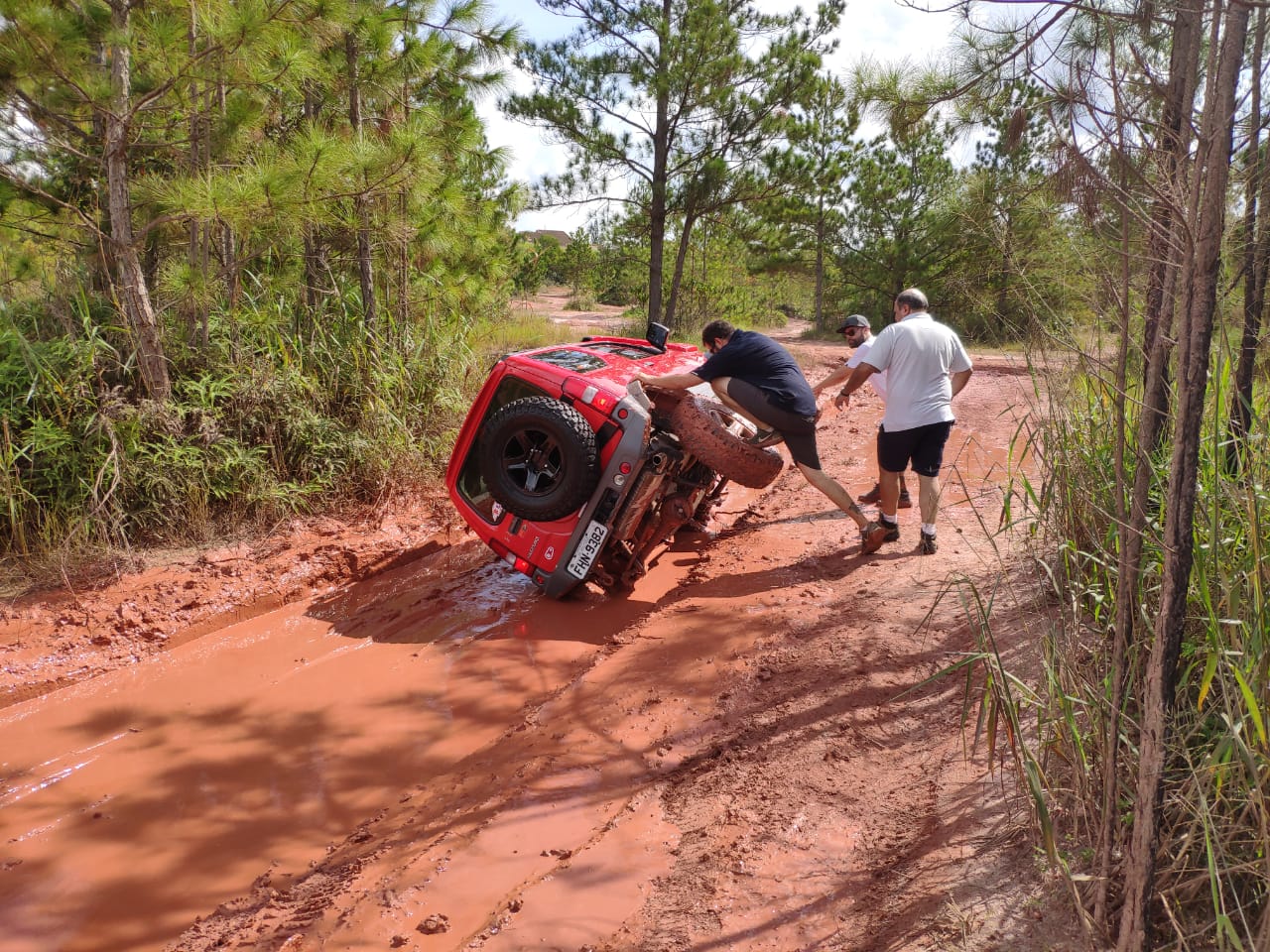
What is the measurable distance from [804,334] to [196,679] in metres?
19.4

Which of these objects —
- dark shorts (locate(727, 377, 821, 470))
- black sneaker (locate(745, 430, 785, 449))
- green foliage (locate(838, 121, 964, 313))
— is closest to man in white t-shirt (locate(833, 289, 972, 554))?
dark shorts (locate(727, 377, 821, 470))

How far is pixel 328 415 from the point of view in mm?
7148

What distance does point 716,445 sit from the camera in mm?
4914

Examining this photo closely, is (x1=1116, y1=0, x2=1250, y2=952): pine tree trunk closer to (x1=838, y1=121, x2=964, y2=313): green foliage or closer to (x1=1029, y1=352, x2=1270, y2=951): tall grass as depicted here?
(x1=1029, y1=352, x2=1270, y2=951): tall grass

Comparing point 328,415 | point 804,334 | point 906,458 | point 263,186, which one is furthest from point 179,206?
point 804,334

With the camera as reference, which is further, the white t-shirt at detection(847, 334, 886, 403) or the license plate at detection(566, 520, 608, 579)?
the white t-shirt at detection(847, 334, 886, 403)

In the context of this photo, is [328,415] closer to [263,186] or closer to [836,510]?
[263,186]

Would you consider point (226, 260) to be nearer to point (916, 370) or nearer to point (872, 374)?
point (872, 374)

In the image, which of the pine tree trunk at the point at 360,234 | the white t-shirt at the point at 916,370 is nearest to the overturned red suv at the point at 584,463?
the white t-shirt at the point at 916,370

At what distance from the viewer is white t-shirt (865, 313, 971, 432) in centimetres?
536

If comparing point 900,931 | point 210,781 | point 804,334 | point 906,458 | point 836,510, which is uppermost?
point 804,334

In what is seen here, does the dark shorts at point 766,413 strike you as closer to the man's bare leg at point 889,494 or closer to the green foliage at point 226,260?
the man's bare leg at point 889,494

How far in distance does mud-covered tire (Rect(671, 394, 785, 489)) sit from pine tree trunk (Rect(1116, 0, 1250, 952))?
321 cm

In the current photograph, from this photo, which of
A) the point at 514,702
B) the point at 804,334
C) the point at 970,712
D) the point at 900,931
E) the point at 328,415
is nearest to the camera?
the point at 900,931
